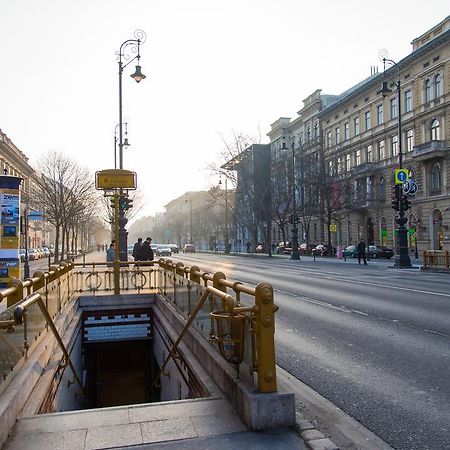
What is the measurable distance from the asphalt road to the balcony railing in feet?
107

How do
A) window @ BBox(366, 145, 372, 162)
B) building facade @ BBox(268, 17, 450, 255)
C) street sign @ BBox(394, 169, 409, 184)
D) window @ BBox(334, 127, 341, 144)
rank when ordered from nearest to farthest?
street sign @ BBox(394, 169, 409, 184) < building facade @ BBox(268, 17, 450, 255) < window @ BBox(366, 145, 372, 162) < window @ BBox(334, 127, 341, 144)

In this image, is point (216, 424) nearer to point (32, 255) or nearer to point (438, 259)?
point (438, 259)

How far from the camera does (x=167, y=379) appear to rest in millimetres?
9656

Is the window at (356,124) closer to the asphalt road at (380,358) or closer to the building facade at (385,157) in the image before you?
the building facade at (385,157)

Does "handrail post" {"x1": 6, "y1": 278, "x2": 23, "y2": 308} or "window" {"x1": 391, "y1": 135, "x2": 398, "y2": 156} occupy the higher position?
"window" {"x1": 391, "y1": 135, "x2": 398, "y2": 156}

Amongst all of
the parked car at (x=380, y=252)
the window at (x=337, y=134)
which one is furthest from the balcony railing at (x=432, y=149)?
the window at (x=337, y=134)

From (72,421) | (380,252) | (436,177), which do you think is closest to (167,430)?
(72,421)

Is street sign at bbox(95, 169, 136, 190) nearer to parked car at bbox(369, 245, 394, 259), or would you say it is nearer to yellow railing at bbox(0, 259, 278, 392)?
yellow railing at bbox(0, 259, 278, 392)

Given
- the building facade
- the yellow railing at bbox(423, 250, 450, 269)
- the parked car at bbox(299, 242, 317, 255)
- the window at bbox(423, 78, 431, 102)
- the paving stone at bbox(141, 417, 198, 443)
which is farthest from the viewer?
the parked car at bbox(299, 242, 317, 255)

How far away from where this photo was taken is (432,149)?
142 ft

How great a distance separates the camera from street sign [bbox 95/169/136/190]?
12.9 metres

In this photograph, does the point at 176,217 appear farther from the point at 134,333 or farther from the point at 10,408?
the point at 10,408

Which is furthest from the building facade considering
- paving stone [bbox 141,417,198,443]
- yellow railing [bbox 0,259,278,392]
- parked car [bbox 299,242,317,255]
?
paving stone [bbox 141,417,198,443]

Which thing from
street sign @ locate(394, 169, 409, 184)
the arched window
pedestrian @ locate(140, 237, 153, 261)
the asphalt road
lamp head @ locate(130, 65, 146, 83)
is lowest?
the asphalt road
